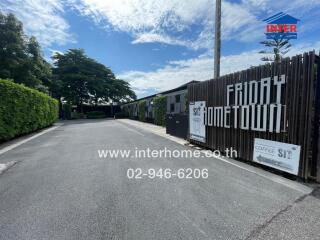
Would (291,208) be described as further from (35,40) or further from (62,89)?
(62,89)

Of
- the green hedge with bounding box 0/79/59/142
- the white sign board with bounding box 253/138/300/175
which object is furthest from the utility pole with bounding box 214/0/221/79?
the green hedge with bounding box 0/79/59/142

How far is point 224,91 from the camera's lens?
6.50m

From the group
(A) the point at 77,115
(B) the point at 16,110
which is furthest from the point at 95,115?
(B) the point at 16,110

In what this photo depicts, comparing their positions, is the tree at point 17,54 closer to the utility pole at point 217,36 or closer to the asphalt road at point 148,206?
the asphalt road at point 148,206

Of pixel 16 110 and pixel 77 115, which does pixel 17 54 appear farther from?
pixel 77 115

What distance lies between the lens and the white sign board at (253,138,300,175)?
4195mm

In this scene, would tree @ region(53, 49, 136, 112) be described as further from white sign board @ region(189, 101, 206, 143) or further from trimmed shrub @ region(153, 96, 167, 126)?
white sign board @ region(189, 101, 206, 143)

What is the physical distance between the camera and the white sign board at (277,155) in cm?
420

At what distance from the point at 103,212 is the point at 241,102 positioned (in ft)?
15.0

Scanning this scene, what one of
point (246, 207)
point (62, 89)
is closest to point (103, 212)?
point (246, 207)

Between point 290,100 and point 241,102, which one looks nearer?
point 290,100

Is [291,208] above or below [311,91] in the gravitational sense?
below

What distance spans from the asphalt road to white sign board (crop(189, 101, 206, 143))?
10.0ft

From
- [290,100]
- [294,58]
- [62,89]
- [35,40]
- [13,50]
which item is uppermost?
[35,40]
